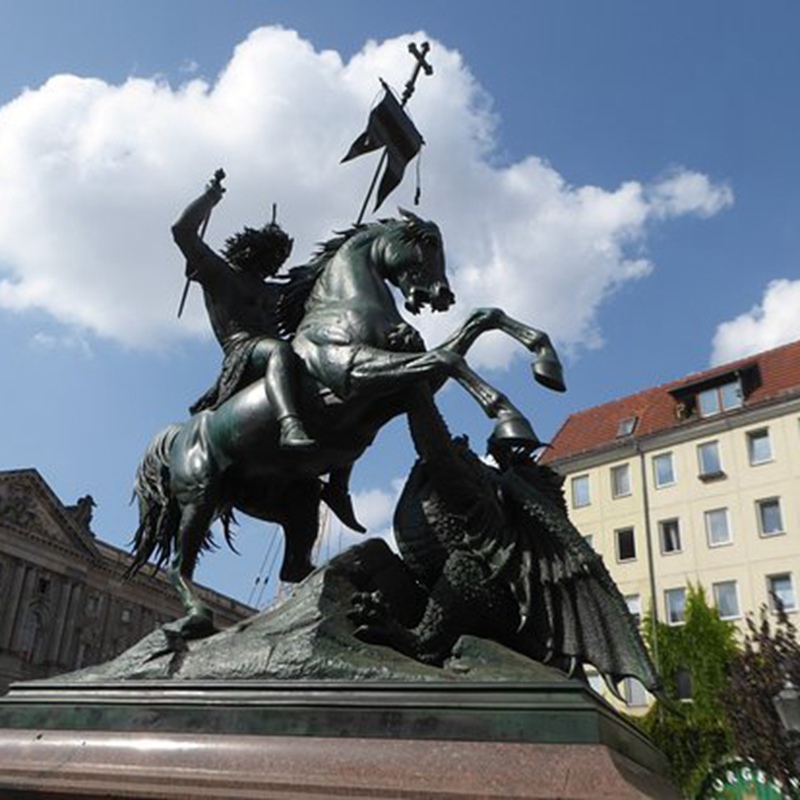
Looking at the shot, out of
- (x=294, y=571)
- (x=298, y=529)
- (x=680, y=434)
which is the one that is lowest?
(x=294, y=571)

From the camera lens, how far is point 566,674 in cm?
426

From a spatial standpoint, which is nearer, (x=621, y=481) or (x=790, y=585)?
(x=790, y=585)

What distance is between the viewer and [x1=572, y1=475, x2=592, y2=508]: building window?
4244cm

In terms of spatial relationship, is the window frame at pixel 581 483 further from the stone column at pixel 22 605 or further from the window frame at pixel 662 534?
the stone column at pixel 22 605

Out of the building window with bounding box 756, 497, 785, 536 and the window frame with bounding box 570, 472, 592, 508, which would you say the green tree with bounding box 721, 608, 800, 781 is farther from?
the window frame with bounding box 570, 472, 592, 508

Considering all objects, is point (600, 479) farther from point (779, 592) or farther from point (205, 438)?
point (205, 438)

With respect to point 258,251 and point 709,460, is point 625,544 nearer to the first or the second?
point 709,460

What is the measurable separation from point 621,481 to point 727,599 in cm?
729

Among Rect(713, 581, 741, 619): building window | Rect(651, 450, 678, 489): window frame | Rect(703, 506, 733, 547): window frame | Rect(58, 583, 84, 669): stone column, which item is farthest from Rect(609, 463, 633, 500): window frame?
Rect(58, 583, 84, 669): stone column

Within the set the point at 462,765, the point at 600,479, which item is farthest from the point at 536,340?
the point at 600,479

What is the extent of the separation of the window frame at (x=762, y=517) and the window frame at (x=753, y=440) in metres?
1.51

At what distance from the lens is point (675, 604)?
37.8 metres

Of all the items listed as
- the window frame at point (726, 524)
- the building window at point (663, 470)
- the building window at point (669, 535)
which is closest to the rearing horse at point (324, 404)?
the window frame at point (726, 524)

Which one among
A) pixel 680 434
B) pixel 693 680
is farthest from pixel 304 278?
pixel 680 434
